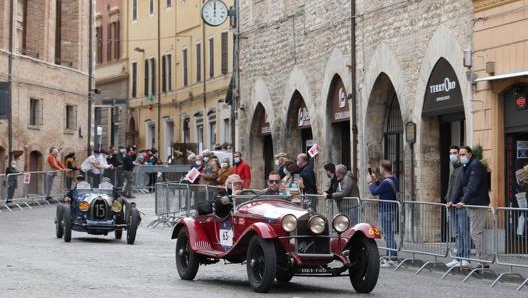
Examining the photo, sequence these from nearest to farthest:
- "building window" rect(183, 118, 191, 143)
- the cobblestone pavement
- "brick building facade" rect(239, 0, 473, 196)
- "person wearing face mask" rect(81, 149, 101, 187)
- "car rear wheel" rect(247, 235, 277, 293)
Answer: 1. "car rear wheel" rect(247, 235, 277, 293)
2. the cobblestone pavement
3. "brick building facade" rect(239, 0, 473, 196)
4. "person wearing face mask" rect(81, 149, 101, 187)
5. "building window" rect(183, 118, 191, 143)

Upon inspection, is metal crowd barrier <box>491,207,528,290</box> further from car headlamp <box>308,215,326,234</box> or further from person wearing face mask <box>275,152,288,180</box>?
person wearing face mask <box>275,152,288,180</box>

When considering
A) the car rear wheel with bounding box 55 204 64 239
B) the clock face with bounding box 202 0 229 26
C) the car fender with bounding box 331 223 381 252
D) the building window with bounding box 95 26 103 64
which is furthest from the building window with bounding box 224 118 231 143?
the car fender with bounding box 331 223 381 252

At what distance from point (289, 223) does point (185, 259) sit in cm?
237

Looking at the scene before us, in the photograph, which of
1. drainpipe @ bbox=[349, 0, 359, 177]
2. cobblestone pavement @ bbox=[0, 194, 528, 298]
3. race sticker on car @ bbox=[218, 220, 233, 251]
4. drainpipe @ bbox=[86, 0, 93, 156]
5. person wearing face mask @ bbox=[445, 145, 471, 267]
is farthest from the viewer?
drainpipe @ bbox=[86, 0, 93, 156]

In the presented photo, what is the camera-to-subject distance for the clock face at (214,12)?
4219 centimetres

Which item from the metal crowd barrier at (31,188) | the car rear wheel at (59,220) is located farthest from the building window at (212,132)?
the car rear wheel at (59,220)

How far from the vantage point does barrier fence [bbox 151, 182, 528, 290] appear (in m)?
18.5

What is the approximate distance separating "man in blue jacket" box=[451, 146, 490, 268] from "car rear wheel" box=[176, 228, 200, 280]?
3.95m

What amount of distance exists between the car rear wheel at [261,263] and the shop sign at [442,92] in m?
9.42

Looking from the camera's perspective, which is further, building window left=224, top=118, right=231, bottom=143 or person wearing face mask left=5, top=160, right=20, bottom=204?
building window left=224, top=118, right=231, bottom=143

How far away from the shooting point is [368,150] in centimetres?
3050

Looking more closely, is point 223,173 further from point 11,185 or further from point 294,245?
point 294,245

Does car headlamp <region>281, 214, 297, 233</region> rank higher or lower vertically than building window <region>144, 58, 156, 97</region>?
lower

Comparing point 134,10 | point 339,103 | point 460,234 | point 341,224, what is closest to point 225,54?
point 134,10
